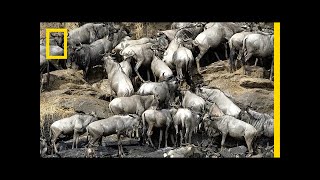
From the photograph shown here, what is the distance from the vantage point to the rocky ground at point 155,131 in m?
21.0

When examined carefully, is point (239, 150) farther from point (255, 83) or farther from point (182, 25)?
point (182, 25)

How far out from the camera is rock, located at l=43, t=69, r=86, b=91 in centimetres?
2233

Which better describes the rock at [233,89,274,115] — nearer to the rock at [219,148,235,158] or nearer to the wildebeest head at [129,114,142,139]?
the rock at [219,148,235,158]

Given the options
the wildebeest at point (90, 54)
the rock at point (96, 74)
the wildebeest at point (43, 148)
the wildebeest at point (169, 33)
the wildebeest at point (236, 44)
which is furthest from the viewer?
the wildebeest at point (169, 33)

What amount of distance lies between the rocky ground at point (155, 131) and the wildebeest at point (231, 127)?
0.25m

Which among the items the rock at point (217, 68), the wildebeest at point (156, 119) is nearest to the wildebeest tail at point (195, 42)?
the rock at point (217, 68)

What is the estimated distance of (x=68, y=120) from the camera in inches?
827

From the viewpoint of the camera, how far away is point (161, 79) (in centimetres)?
2225

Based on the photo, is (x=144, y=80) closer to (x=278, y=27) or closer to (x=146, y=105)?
(x=146, y=105)

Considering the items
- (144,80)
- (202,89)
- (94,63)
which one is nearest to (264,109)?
(202,89)

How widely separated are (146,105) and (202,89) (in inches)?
63.6

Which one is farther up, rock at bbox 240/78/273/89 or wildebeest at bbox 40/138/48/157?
rock at bbox 240/78/273/89

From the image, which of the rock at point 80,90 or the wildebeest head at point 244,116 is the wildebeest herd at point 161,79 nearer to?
the wildebeest head at point 244,116

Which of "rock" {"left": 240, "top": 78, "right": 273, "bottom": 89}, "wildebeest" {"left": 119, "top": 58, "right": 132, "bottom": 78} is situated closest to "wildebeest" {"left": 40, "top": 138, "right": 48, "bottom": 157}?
"wildebeest" {"left": 119, "top": 58, "right": 132, "bottom": 78}
